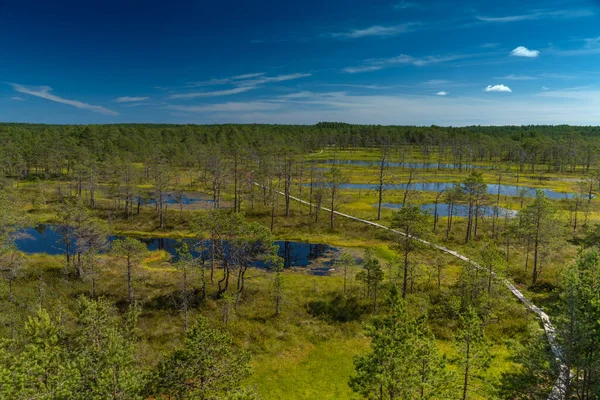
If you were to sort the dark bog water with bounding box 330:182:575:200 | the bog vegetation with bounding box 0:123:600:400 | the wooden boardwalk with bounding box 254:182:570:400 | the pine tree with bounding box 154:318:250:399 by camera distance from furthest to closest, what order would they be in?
the dark bog water with bounding box 330:182:575:200 < the wooden boardwalk with bounding box 254:182:570:400 < the bog vegetation with bounding box 0:123:600:400 < the pine tree with bounding box 154:318:250:399

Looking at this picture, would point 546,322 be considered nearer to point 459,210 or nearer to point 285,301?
point 285,301

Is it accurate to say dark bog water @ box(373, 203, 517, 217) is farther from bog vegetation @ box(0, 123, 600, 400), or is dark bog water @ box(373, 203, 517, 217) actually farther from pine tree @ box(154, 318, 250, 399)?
pine tree @ box(154, 318, 250, 399)

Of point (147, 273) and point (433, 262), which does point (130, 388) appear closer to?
point (147, 273)

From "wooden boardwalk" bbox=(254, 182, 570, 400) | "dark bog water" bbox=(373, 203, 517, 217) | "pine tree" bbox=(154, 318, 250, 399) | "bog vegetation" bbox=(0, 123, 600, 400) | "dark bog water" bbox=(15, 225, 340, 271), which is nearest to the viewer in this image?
"pine tree" bbox=(154, 318, 250, 399)

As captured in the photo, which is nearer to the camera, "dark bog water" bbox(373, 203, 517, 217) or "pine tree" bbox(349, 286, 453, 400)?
"pine tree" bbox(349, 286, 453, 400)

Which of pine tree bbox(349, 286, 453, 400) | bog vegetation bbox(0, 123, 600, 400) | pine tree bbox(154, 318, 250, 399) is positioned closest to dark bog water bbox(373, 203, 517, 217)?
bog vegetation bbox(0, 123, 600, 400)

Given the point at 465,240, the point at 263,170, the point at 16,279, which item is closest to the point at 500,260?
the point at 465,240

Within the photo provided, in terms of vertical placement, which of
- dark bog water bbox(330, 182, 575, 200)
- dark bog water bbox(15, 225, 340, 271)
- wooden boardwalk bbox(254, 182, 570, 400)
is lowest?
dark bog water bbox(15, 225, 340, 271)

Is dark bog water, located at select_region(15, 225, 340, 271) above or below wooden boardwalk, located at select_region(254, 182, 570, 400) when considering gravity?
below
